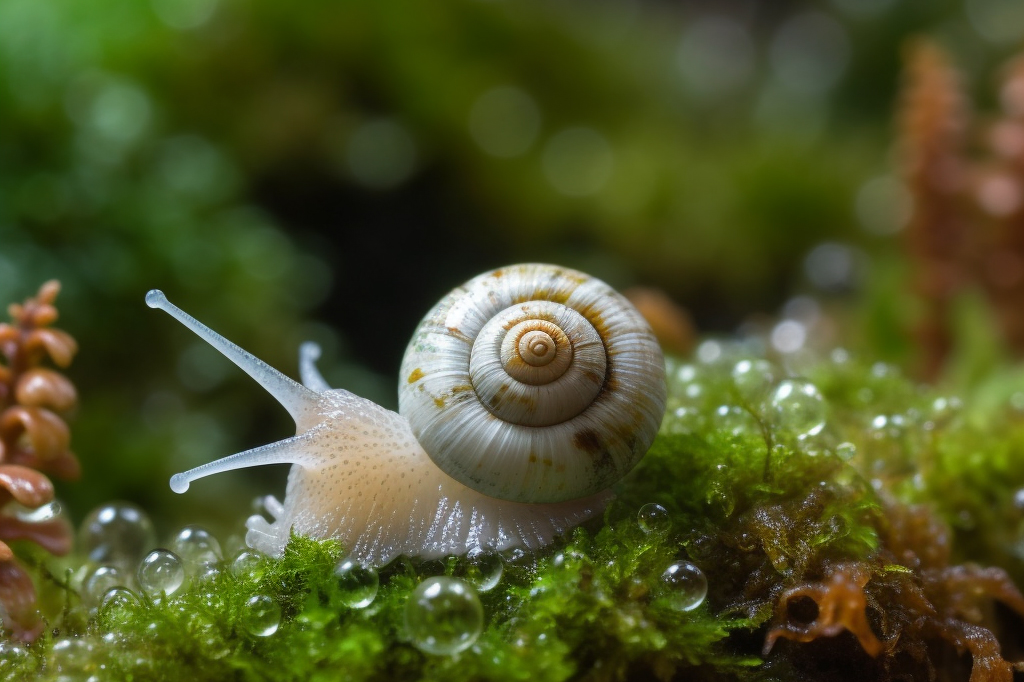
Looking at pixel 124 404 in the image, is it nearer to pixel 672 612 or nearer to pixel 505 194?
pixel 505 194

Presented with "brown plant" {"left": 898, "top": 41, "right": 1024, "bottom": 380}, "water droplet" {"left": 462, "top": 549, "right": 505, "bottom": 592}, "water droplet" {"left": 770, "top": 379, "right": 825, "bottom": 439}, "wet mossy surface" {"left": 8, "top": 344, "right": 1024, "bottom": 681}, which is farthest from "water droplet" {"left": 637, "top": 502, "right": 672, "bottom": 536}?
"brown plant" {"left": 898, "top": 41, "right": 1024, "bottom": 380}

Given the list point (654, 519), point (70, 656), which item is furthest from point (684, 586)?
point (70, 656)

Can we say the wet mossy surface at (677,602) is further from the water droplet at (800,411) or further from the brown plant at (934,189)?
the brown plant at (934,189)

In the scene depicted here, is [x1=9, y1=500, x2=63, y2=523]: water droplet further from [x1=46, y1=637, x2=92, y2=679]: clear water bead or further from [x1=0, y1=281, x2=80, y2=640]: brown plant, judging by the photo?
[x1=46, y1=637, x2=92, y2=679]: clear water bead

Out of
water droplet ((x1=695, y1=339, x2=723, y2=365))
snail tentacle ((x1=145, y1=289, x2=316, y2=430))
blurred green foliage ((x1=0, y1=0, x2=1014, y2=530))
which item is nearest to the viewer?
snail tentacle ((x1=145, y1=289, x2=316, y2=430))

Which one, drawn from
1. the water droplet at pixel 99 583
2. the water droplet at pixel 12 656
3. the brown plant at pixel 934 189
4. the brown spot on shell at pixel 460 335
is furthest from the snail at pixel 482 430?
the brown plant at pixel 934 189

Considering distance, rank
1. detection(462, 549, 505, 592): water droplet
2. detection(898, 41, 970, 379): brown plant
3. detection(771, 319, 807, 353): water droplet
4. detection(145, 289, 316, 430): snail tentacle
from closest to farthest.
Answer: detection(462, 549, 505, 592): water droplet, detection(145, 289, 316, 430): snail tentacle, detection(771, 319, 807, 353): water droplet, detection(898, 41, 970, 379): brown plant
